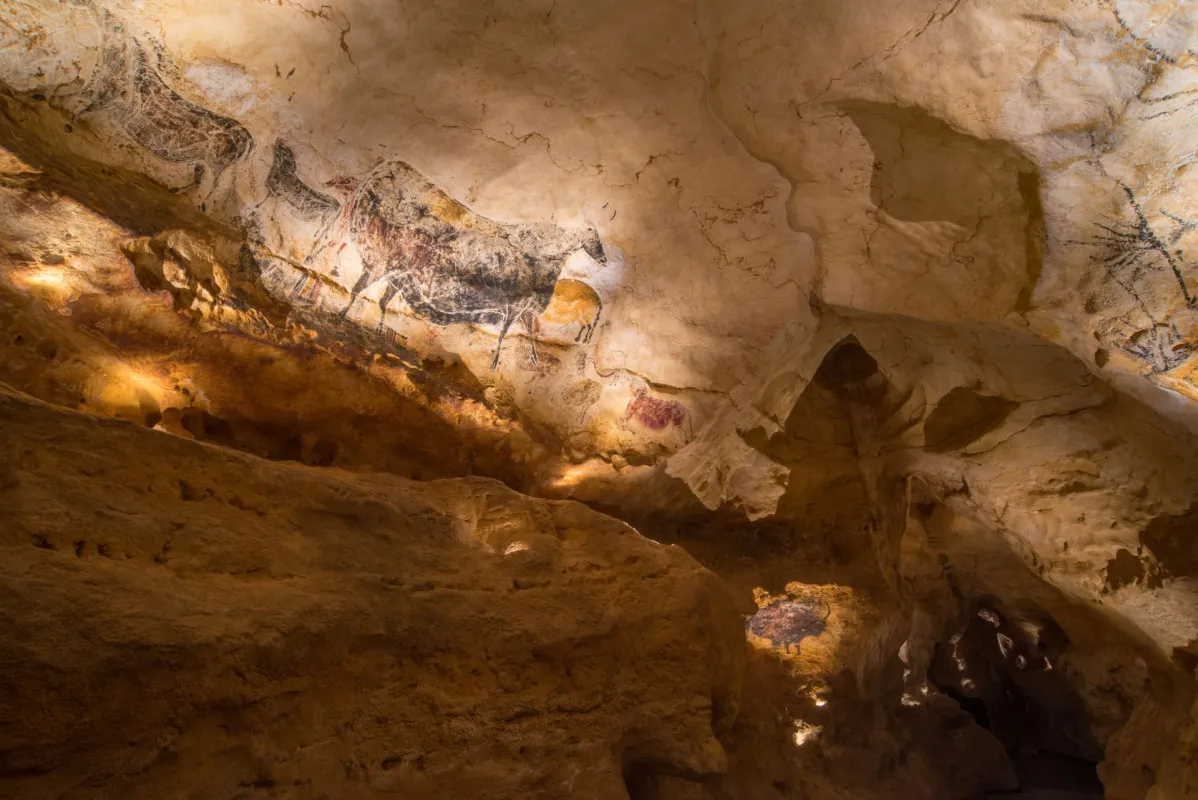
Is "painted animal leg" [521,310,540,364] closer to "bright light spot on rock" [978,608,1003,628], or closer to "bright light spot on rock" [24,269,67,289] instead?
"bright light spot on rock" [24,269,67,289]

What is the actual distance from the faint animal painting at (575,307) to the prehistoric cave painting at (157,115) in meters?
2.33

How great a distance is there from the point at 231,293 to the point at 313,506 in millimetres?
1800

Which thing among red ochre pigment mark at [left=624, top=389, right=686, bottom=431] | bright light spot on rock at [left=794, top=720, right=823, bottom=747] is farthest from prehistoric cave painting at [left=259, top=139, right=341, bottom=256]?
bright light spot on rock at [left=794, top=720, right=823, bottom=747]

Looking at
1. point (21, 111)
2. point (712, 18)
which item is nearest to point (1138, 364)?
point (712, 18)

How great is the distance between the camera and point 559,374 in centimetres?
568

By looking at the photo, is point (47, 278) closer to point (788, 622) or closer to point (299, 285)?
point (299, 285)

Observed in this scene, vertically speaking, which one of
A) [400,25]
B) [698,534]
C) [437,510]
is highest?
[400,25]

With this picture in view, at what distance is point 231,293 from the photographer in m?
4.50

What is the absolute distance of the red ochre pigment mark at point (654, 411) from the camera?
19.4 ft

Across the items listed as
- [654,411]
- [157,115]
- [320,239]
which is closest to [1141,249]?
[654,411]

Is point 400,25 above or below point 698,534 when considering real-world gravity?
above

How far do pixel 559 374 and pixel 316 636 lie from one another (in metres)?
3.15

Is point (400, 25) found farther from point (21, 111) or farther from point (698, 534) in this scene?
point (698, 534)

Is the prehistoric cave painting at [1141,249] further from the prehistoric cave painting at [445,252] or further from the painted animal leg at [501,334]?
the painted animal leg at [501,334]
